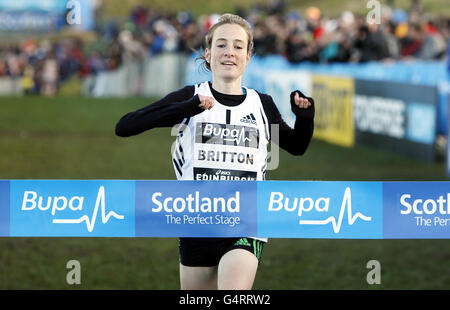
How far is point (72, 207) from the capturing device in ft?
16.5

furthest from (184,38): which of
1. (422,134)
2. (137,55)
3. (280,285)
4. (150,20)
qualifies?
(280,285)

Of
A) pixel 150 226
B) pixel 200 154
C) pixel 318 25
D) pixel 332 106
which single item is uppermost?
pixel 318 25

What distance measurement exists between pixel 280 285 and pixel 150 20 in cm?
2569

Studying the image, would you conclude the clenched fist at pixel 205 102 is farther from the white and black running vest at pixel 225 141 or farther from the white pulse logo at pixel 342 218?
→ the white pulse logo at pixel 342 218

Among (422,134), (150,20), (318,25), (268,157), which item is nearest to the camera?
(268,157)

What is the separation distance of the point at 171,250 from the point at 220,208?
4.80 meters

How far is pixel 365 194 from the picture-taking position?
5.02m

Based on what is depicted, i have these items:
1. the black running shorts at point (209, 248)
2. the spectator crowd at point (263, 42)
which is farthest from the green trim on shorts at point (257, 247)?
the spectator crowd at point (263, 42)

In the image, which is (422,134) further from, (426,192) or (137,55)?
(137,55)

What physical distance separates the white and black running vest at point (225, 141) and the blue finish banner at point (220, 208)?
0.51ft

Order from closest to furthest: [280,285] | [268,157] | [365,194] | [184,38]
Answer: [365,194]
[268,157]
[280,285]
[184,38]

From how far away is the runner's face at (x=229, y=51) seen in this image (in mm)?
5035

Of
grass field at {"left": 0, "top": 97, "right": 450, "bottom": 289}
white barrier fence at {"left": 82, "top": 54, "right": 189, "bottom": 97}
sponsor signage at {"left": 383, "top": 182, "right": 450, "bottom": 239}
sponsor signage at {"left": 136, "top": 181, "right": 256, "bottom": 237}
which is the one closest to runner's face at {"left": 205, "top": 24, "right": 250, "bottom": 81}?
sponsor signage at {"left": 136, "top": 181, "right": 256, "bottom": 237}

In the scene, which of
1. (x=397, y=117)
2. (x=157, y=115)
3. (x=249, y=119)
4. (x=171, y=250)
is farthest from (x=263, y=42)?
(x=157, y=115)
